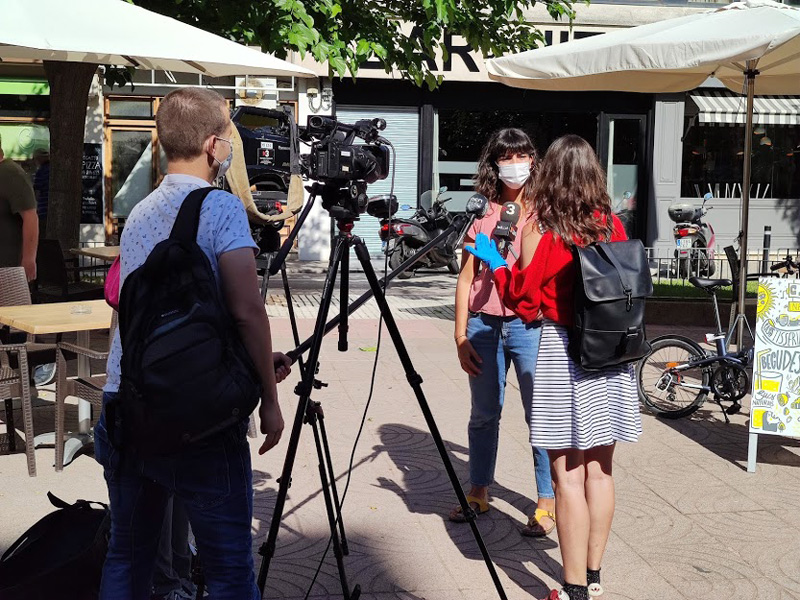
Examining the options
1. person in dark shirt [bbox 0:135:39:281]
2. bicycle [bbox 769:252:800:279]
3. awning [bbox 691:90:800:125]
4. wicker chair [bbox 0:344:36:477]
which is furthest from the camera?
awning [bbox 691:90:800:125]

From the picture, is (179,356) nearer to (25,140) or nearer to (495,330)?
(495,330)

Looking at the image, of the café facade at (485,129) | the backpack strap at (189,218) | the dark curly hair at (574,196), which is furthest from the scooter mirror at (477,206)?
the café facade at (485,129)

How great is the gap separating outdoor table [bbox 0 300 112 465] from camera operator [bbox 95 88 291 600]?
8.08 ft

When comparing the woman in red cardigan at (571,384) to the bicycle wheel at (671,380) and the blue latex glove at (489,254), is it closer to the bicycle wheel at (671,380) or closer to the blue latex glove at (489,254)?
the blue latex glove at (489,254)

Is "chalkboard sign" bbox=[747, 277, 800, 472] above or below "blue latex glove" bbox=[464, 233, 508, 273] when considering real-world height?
below

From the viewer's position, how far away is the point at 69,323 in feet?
16.7

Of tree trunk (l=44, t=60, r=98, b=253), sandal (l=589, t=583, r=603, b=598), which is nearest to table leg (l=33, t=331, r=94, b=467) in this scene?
sandal (l=589, t=583, r=603, b=598)

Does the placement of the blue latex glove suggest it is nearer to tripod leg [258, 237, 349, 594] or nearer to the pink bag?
tripod leg [258, 237, 349, 594]

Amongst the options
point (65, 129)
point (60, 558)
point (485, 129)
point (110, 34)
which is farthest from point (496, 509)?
point (485, 129)

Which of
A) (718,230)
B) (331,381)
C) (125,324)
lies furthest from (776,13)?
(718,230)

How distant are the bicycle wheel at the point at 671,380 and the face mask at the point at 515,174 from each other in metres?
2.91

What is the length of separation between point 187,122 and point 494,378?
232 cm

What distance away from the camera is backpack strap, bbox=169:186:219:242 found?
8.20 feet

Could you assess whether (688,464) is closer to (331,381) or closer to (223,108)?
(331,381)
